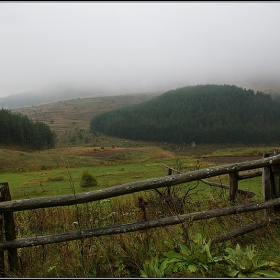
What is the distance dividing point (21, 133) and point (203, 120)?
343ft

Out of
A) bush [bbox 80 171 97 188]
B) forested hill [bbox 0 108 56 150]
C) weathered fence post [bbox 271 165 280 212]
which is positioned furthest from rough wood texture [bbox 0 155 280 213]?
forested hill [bbox 0 108 56 150]

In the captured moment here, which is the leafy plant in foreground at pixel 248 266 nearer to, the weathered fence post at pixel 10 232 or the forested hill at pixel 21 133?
the weathered fence post at pixel 10 232

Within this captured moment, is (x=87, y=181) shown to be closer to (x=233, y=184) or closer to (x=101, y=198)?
(x=233, y=184)

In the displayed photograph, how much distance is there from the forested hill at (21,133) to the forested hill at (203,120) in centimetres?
6033

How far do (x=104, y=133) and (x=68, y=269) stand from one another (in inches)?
6179

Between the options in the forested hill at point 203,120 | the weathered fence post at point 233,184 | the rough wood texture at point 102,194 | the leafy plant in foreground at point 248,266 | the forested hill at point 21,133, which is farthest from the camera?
the forested hill at point 203,120

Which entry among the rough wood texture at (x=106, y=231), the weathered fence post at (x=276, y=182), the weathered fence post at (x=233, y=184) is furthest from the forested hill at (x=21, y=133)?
the weathered fence post at (x=276, y=182)

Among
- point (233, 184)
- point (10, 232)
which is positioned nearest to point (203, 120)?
point (233, 184)

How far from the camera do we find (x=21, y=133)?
296 feet

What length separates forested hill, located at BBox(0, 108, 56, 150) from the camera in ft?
289

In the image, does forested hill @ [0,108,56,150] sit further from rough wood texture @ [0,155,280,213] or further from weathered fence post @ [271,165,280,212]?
weathered fence post @ [271,165,280,212]

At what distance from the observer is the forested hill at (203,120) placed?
5527 inches

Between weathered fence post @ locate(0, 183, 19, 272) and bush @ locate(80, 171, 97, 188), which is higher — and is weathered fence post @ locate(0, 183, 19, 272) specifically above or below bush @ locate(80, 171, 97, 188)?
above

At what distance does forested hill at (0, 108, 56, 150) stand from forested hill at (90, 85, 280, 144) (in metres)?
60.3
